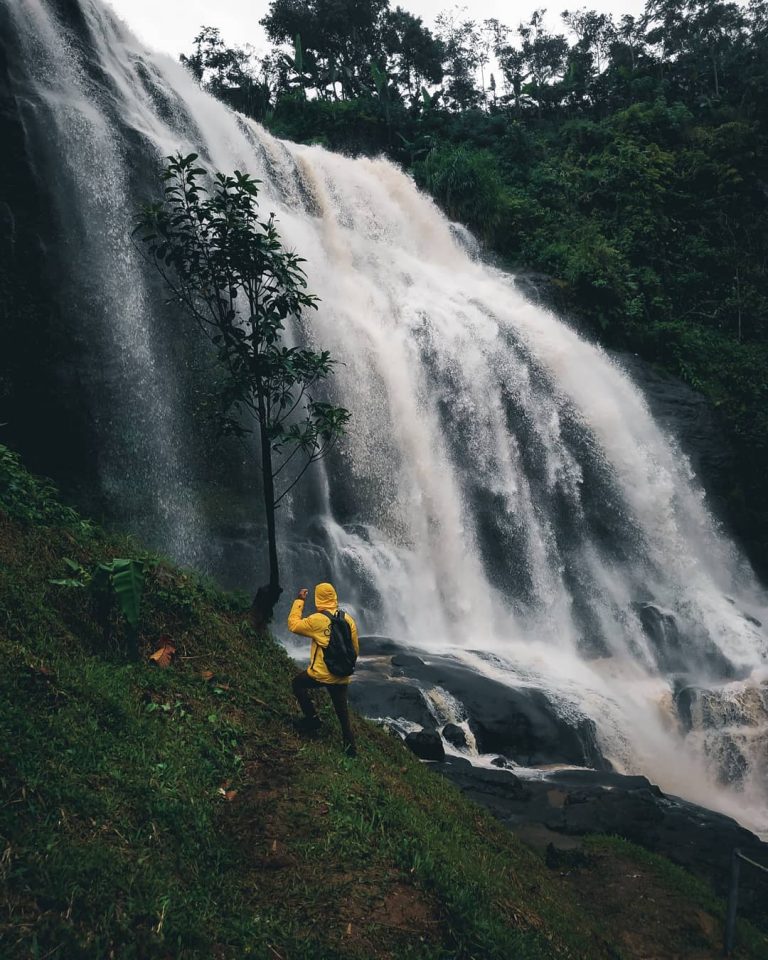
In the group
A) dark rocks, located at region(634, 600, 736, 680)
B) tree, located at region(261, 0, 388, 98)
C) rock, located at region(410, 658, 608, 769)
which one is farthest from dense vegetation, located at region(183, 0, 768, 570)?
rock, located at region(410, 658, 608, 769)

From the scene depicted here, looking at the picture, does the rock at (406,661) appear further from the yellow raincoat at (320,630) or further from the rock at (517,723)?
the yellow raincoat at (320,630)

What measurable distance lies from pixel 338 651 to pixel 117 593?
1.91m

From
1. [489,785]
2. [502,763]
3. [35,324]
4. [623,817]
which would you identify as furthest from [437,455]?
[623,817]

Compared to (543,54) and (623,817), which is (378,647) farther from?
(543,54)

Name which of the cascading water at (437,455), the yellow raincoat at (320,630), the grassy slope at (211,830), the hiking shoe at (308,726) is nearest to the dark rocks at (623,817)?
the grassy slope at (211,830)

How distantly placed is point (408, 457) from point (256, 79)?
100.0 feet

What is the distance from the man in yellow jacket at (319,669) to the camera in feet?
18.6

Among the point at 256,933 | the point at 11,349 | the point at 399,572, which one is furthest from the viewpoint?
the point at 399,572

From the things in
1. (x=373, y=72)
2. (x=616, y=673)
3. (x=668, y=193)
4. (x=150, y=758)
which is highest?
(x=373, y=72)

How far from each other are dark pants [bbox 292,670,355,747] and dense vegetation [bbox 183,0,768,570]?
768 inches

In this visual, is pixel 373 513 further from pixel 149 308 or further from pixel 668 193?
pixel 668 193

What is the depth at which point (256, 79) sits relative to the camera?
126ft

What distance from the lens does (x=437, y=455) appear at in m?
18.1

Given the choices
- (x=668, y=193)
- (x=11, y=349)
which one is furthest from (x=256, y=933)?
(x=668, y=193)
